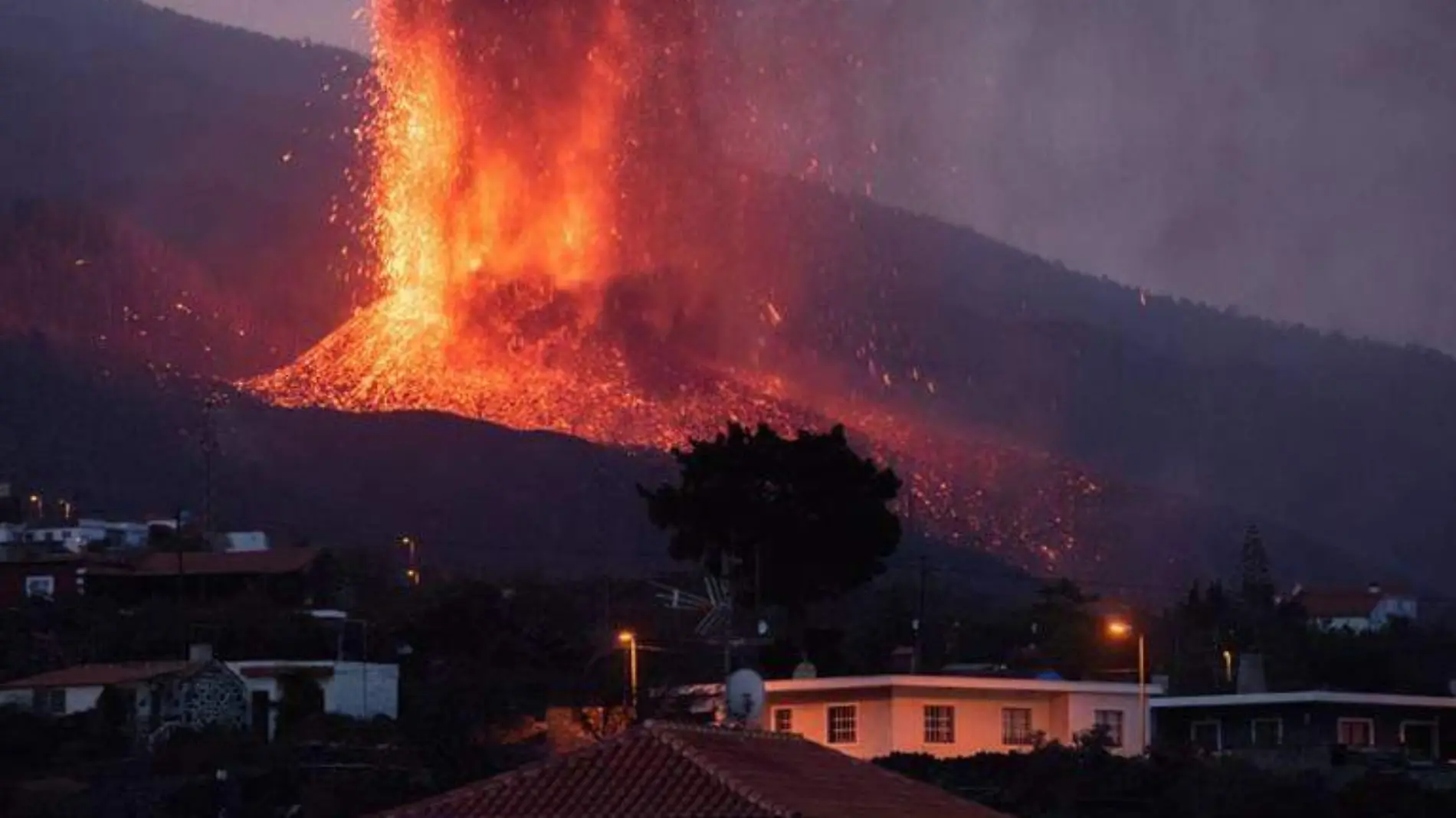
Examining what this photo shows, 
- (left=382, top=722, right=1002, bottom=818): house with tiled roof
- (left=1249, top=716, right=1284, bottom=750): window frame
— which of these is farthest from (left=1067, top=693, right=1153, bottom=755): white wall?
(left=382, top=722, right=1002, bottom=818): house with tiled roof

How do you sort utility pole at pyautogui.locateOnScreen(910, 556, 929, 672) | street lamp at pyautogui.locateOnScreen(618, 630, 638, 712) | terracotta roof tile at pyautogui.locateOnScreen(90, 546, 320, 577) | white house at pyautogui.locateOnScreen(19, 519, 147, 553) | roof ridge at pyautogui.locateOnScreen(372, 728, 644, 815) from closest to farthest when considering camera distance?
roof ridge at pyautogui.locateOnScreen(372, 728, 644, 815) < street lamp at pyautogui.locateOnScreen(618, 630, 638, 712) < utility pole at pyautogui.locateOnScreen(910, 556, 929, 672) < terracotta roof tile at pyautogui.locateOnScreen(90, 546, 320, 577) < white house at pyautogui.locateOnScreen(19, 519, 147, 553)

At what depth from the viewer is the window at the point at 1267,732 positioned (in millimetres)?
80812

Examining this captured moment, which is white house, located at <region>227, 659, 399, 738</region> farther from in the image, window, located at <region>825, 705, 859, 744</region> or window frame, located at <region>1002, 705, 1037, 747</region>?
window frame, located at <region>1002, 705, 1037, 747</region>

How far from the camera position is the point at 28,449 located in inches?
6845

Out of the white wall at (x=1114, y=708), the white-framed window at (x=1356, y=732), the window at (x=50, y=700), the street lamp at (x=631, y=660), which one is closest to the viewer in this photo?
the street lamp at (x=631, y=660)

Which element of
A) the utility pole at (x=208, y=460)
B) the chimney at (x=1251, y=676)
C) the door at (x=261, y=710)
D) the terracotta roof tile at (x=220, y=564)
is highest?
the utility pole at (x=208, y=460)

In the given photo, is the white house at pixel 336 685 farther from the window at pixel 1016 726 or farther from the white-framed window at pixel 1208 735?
the white-framed window at pixel 1208 735

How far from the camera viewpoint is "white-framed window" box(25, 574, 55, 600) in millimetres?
113250

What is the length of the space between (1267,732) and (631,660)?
51.9 feet

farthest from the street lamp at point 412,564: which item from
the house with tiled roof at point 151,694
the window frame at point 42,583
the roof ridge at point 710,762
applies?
the roof ridge at point 710,762

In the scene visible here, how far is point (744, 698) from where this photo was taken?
158ft

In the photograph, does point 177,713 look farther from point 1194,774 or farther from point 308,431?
point 308,431

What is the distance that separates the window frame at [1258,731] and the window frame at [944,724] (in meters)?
7.98

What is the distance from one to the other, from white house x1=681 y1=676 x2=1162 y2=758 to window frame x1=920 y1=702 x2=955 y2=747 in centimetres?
2
